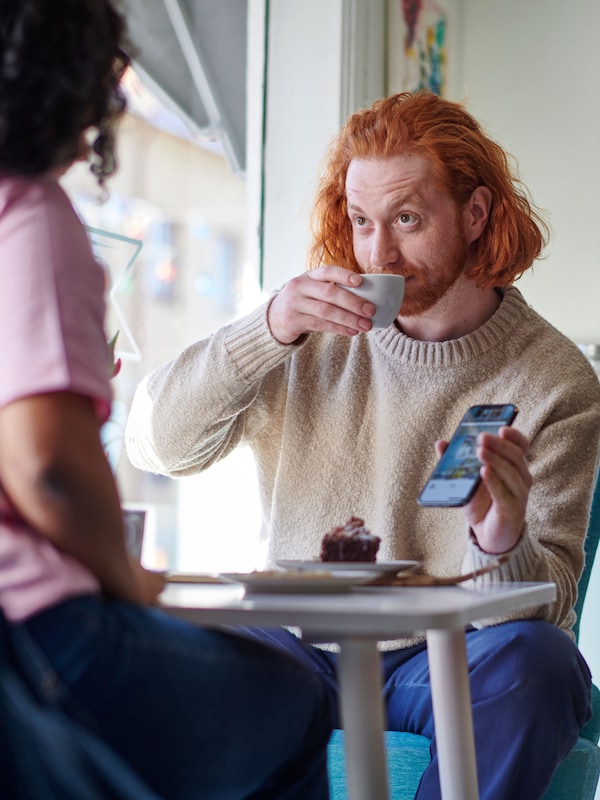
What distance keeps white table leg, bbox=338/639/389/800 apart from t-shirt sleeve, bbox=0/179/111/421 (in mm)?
334

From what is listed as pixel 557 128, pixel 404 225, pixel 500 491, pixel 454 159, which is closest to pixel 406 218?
pixel 404 225

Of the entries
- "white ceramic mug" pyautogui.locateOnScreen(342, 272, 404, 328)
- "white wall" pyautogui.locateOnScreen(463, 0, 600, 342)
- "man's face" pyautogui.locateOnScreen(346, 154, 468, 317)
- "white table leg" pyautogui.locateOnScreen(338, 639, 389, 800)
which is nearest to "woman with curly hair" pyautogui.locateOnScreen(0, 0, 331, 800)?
"white table leg" pyautogui.locateOnScreen(338, 639, 389, 800)

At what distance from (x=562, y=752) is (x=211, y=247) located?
1.61 m

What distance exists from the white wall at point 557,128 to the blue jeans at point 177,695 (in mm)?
2000

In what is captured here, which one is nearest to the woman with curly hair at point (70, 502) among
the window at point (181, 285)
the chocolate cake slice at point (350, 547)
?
the chocolate cake slice at point (350, 547)

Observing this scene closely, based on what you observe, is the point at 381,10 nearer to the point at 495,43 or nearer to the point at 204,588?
the point at 495,43

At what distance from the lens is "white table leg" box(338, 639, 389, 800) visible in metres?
0.94

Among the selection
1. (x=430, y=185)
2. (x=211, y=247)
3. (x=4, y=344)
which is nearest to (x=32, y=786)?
(x=4, y=344)

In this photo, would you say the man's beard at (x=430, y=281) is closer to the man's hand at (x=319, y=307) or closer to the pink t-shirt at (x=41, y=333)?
the man's hand at (x=319, y=307)

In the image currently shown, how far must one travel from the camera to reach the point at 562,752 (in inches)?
51.7

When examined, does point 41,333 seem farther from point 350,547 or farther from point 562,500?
point 562,500

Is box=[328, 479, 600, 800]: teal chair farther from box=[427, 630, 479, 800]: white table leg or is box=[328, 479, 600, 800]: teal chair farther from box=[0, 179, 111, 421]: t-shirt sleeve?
box=[0, 179, 111, 421]: t-shirt sleeve

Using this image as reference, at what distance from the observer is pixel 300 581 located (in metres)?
0.96

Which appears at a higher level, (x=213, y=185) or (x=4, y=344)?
(x=213, y=185)
